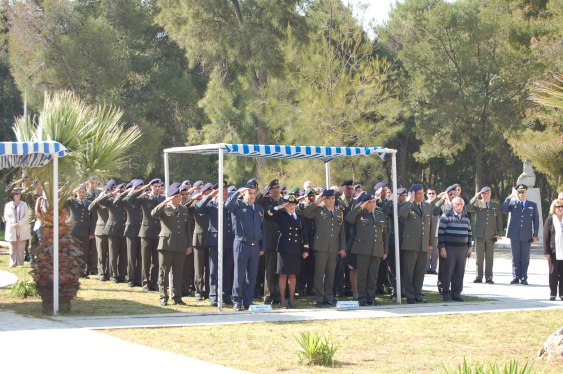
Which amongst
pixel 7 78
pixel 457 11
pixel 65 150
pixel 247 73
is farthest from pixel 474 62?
pixel 65 150

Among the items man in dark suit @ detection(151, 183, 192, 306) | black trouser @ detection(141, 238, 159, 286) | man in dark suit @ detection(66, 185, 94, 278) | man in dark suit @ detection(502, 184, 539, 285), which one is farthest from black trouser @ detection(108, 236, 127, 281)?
A: man in dark suit @ detection(502, 184, 539, 285)

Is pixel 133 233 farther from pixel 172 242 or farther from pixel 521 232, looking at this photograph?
pixel 521 232

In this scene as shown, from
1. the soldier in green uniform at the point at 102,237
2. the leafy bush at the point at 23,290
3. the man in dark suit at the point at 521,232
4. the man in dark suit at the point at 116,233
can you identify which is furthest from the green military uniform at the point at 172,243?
the man in dark suit at the point at 521,232

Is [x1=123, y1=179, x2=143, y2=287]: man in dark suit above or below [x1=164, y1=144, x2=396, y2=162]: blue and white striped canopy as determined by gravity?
below

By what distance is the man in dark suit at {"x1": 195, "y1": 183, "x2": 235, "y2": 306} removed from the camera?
14289 mm

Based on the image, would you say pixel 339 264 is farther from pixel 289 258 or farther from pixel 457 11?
pixel 457 11

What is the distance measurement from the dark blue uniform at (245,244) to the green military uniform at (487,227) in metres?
5.99

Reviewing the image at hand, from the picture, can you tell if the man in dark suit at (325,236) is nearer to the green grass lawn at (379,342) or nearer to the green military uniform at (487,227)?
the green grass lawn at (379,342)

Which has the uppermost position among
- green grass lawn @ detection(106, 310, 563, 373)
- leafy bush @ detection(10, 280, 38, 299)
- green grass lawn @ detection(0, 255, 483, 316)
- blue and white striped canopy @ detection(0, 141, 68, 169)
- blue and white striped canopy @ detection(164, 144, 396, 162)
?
blue and white striped canopy @ detection(164, 144, 396, 162)

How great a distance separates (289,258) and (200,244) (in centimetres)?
158

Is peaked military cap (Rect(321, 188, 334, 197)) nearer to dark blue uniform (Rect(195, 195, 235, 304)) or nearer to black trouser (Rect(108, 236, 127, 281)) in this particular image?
dark blue uniform (Rect(195, 195, 235, 304))

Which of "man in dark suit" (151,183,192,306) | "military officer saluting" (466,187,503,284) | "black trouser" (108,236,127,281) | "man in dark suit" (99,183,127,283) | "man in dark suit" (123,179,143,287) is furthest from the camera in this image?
"military officer saluting" (466,187,503,284)

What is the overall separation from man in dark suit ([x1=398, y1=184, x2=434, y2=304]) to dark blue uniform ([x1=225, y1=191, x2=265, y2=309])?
2636mm

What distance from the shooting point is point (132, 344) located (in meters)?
10.2
